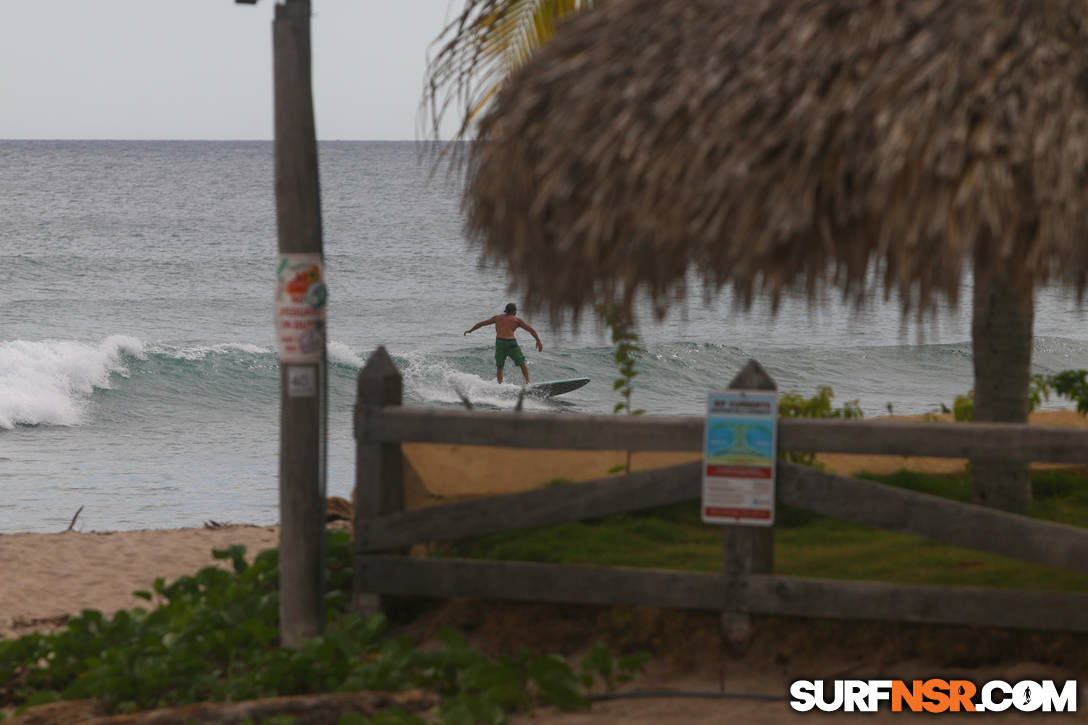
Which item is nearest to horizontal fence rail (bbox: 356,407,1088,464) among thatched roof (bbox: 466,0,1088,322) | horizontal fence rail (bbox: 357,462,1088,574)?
horizontal fence rail (bbox: 357,462,1088,574)

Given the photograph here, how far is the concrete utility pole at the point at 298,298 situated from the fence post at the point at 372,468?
0.25 metres

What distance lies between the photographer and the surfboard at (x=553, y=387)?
71.9 feet

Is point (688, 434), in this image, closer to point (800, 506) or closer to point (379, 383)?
point (800, 506)

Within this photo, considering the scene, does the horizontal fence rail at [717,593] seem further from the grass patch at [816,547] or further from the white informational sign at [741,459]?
the grass patch at [816,547]

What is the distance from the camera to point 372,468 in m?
5.19

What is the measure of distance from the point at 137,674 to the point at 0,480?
11.4 meters

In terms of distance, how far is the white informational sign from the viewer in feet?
15.3

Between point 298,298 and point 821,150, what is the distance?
226 centimetres

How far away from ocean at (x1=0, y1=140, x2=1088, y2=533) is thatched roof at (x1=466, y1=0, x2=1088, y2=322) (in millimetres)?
303

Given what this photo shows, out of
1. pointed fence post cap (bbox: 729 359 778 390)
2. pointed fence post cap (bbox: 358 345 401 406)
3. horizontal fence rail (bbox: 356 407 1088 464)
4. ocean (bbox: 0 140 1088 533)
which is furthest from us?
ocean (bbox: 0 140 1088 533)

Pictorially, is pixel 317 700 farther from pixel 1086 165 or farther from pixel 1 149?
pixel 1 149

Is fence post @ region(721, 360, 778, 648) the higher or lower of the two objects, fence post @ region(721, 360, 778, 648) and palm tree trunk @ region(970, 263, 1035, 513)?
the lower

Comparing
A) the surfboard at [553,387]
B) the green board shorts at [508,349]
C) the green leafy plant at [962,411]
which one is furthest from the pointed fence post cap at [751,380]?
the surfboard at [553,387]

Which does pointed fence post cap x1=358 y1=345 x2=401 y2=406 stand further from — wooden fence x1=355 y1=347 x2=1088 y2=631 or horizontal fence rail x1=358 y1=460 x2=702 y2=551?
horizontal fence rail x1=358 y1=460 x2=702 y2=551
